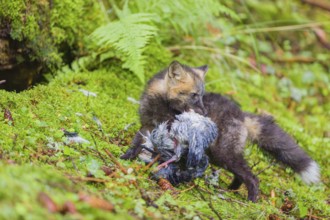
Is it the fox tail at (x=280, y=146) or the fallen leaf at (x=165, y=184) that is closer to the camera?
the fallen leaf at (x=165, y=184)

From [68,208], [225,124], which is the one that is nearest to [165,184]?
[225,124]

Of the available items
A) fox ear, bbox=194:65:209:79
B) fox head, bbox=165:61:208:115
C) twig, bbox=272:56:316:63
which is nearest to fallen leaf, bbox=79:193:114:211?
fox head, bbox=165:61:208:115

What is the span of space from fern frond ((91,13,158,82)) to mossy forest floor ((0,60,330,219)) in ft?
1.44

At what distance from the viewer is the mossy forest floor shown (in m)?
2.32

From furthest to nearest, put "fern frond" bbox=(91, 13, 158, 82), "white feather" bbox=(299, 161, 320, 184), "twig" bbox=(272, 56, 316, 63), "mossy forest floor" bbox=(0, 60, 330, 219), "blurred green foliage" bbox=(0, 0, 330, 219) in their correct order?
1. "twig" bbox=(272, 56, 316, 63)
2. "fern frond" bbox=(91, 13, 158, 82)
3. "white feather" bbox=(299, 161, 320, 184)
4. "blurred green foliage" bbox=(0, 0, 330, 219)
5. "mossy forest floor" bbox=(0, 60, 330, 219)

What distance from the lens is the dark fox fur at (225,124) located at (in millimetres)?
4496

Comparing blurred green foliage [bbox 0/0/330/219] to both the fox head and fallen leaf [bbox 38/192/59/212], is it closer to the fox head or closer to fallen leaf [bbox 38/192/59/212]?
fallen leaf [bbox 38/192/59/212]

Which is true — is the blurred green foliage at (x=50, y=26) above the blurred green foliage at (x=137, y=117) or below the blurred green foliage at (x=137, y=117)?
above

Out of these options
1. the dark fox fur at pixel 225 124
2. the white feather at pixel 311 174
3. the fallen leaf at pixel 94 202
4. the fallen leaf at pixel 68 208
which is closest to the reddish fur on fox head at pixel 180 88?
the dark fox fur at pixel 225 124

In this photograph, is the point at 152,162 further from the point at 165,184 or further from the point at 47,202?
the point at 47,202

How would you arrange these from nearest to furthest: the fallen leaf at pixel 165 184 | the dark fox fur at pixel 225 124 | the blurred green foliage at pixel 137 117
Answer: the blurred green foliage at pixel 137 117 < the fallen leaf at pixel 165 184 < the dark fox fur at pixel 225 124

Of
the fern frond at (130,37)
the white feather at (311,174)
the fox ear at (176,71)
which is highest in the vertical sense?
the fern frond at (130,37)

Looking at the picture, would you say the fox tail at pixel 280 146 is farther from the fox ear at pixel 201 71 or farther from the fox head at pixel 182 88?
the fox ear at pixel 201 71

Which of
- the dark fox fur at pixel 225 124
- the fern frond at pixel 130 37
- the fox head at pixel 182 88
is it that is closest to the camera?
the dark fox fur at pixel 225 124
